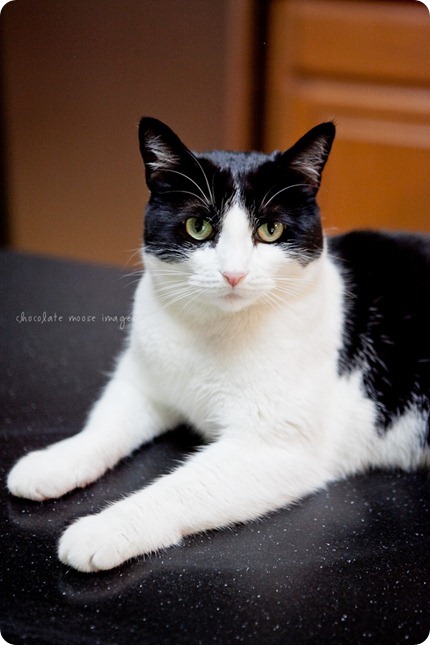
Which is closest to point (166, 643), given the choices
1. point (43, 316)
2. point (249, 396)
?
point (249, 396)

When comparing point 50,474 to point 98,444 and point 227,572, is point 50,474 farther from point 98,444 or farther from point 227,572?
point 227,572

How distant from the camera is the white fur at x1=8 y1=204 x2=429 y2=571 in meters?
0.95

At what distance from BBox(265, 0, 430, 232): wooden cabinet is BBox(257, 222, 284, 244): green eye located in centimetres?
101

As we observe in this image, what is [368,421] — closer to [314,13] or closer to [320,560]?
[320,560]

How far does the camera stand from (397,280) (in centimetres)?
122

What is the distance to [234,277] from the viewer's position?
0.93 metres

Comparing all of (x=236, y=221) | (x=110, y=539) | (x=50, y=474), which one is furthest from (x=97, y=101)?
(x=110, y=539)

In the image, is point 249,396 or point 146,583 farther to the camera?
point 249,396

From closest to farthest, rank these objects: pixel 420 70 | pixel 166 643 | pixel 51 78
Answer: pixel 166 643 < pixel 51 78 < pixel 420 70

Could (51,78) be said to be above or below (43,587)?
above

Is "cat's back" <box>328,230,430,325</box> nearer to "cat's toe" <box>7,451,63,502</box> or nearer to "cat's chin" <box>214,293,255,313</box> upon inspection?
"cat's chin" <box>214,293,255,313</box>

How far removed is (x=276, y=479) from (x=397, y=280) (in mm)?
439

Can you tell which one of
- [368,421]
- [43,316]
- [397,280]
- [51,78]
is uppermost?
[51,78]

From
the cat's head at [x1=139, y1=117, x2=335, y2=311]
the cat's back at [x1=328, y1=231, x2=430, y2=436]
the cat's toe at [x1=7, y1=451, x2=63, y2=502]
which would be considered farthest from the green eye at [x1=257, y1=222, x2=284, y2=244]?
the cat's toe at [x1=7, y1=451, x2=63, y2=502]
